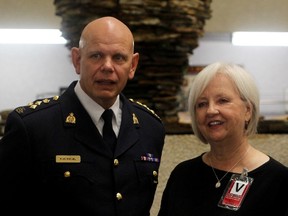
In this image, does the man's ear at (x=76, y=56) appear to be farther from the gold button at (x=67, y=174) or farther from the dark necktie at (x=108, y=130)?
the gold button at (x=67, y=174)

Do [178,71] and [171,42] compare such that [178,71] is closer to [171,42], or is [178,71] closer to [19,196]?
[171,42]

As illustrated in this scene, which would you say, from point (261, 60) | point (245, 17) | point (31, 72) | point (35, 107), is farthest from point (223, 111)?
point (261, 60)

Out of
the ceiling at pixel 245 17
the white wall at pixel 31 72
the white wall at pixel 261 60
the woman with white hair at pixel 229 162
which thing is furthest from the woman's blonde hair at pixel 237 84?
the white wall at pixel 261 60

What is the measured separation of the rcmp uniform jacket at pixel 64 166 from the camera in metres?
1.23

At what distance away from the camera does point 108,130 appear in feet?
4.31

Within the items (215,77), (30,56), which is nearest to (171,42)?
(215,77)

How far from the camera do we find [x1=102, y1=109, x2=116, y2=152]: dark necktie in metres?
1.30

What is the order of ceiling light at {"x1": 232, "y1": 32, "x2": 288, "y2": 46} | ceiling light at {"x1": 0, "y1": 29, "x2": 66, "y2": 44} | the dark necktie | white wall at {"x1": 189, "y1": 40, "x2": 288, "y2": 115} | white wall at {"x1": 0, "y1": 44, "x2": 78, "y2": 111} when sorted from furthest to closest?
white wall at {"x1": 189, "y1": 40, "x2": 288, "y2": 115} < white wall at {"x1": 0, "y1": 44, "x2": 78, "y2": 111} < ceiling light at {"x1": 232, "y1": 32, "x2": 288, "y2": 46} < ceiling light at {"x1": 0, "y1": 29, "x2": 66, "y2": 44} < the dark necktie

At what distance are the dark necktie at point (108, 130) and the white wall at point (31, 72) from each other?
2.75 metres

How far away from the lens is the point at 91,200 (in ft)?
4.12

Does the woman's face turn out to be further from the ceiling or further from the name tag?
the ceiling

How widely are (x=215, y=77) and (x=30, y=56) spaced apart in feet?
10.1

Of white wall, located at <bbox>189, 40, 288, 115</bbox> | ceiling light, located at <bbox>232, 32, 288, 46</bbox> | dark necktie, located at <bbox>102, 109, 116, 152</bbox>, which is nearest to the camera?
dark necktie, located at <bbox>102, 109, 116, 152</bbox>

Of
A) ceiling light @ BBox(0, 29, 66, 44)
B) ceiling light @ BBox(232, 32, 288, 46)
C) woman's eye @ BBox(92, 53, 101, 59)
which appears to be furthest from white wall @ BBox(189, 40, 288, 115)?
woman's eye @ BBox(92, 53, 101, 59)
